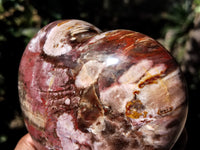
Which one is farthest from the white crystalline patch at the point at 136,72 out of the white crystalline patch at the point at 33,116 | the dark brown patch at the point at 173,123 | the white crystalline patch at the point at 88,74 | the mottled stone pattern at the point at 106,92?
the white crystalline patch at the point at 33,116

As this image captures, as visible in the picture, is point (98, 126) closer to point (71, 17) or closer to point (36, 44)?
point (36, 44)

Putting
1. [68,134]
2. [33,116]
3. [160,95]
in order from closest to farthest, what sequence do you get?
[160,95], [68,134], [33,116]

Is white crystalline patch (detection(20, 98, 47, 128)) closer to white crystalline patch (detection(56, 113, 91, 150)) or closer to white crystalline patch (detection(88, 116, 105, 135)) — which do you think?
white crystalline patch (detection(56, 113, 91, 150))

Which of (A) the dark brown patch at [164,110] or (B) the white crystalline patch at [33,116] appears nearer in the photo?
(A) the dark brown patch at [164,110]

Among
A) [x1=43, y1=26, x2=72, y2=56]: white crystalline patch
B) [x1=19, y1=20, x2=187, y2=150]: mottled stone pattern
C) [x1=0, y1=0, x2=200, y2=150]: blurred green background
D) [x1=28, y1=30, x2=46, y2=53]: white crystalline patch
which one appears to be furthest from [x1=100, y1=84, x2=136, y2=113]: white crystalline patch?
[x1=0, y1=0, x2=200, y2=150]: blurred green background

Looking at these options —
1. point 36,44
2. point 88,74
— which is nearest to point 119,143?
point 88,74

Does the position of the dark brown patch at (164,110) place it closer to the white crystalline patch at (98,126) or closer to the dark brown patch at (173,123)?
the dark brown patch at (173,123)
